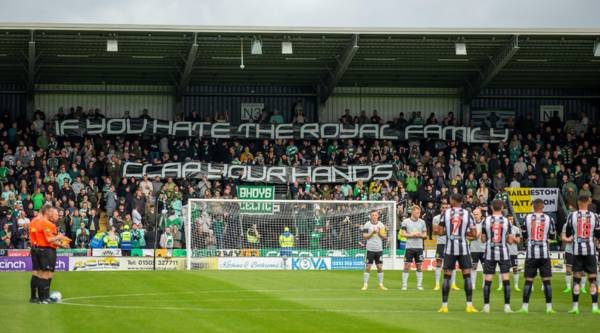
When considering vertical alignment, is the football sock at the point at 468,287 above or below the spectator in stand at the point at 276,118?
below

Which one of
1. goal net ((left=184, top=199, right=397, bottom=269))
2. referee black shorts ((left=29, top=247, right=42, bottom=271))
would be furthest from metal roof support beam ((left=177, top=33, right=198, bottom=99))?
referee black shorts ((left=29, top=247, right=42, bottom=271))

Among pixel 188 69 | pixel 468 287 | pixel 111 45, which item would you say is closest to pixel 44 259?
pixel 468 287

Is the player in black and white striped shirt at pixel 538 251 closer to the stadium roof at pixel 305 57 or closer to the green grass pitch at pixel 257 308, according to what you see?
the green grass pitch at pixel 257 308

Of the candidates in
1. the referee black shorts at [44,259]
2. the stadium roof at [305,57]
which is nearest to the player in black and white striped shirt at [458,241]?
the referee black shorts at [44,259]

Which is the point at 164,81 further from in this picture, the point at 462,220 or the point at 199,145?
the point at 462,220

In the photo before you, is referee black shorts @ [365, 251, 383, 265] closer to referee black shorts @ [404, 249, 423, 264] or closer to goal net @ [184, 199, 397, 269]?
referee black shorts @ [404, 249, 423, 264]

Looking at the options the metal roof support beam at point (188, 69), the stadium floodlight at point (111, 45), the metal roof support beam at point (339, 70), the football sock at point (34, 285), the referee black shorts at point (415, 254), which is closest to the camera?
the football sock at point (34, 285)

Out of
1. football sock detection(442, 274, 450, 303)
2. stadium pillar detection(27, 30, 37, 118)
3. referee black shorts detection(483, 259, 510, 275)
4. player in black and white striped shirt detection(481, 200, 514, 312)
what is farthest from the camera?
stadium pillar detection(27, 30, 37, 118)

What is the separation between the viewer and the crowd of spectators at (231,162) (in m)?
37.8

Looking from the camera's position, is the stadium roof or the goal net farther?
the stadium roof

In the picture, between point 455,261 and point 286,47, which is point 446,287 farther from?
point 286,47

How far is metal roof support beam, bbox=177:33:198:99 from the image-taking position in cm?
4004

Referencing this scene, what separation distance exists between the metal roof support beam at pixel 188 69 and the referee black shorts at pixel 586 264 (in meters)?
23.9

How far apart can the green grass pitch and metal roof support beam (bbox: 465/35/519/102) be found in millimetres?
15282
